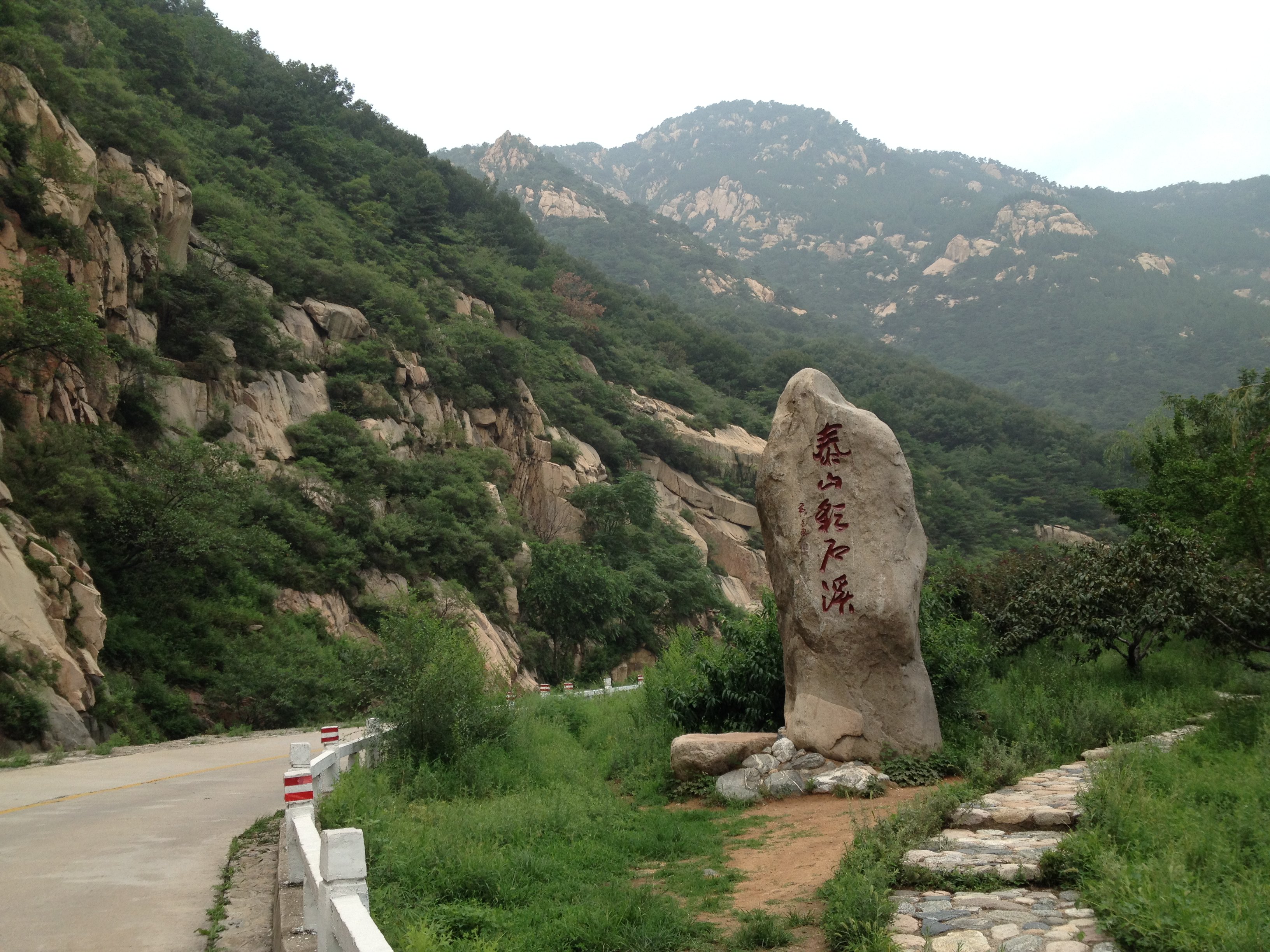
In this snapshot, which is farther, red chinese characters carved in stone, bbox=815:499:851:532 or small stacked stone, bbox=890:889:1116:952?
red chinese characters carved in stone, bbox=815:499:851:532

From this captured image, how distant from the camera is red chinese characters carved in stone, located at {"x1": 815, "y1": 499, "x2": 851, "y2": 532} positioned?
36.5 ft

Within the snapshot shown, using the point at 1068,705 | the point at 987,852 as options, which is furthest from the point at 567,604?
the point at 987,852

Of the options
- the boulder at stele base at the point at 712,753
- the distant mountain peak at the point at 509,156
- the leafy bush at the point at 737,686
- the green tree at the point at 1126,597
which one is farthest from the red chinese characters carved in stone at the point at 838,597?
the distant mountain peak at the point at 509,156

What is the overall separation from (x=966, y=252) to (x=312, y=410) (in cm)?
10180

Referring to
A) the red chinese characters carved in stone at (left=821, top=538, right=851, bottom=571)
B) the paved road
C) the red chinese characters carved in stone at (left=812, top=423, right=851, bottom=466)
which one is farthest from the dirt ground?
the red chinese characters carved in stone at (left=812, top=423, right=851, bottom=466)

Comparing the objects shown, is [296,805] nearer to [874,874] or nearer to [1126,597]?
[874,874]

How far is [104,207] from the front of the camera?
899 inches

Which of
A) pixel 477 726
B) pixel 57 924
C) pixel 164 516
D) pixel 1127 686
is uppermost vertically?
pixel 164 516

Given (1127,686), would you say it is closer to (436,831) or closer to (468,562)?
(436,831)

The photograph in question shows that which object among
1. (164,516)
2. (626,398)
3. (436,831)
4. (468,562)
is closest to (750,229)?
(626,398)

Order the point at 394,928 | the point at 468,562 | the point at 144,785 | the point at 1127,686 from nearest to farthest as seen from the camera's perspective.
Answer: the point at 394,928
the point at 144,785
the point at 1127,686
the point at 468,562

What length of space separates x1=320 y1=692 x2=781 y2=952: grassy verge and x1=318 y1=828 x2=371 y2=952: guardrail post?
26.5 inches

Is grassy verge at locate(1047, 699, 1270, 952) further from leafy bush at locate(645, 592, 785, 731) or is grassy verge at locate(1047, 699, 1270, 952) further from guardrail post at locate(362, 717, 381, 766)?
guardrail post at locate(362, 717, 381, 766)

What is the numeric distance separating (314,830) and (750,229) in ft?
479
